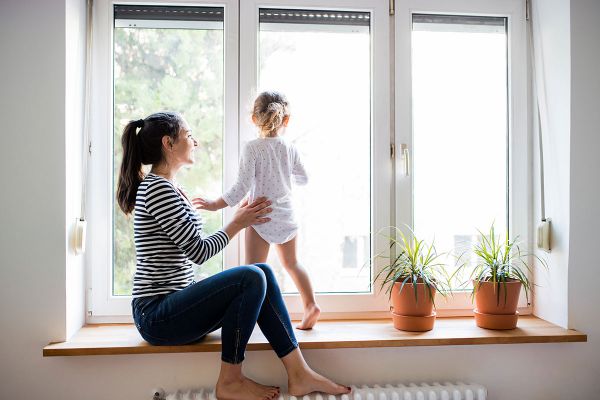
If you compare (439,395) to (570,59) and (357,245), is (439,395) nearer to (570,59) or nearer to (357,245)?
(357,245)

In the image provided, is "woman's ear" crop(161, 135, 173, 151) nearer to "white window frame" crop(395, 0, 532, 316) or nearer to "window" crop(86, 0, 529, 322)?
"window" crop(86, 0, 529, 322)

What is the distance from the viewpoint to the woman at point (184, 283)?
5.99ft

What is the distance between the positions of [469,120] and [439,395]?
3.92 ft

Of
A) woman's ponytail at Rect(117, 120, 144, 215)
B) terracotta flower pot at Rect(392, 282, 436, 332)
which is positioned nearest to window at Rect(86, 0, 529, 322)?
terracotta flower pot at Rect(392, 282, 436, 332)

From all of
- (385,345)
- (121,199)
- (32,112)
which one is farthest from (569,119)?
(32,112)

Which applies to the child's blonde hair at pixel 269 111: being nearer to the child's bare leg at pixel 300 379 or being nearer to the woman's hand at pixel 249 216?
the woman's hand at pixel 249 216

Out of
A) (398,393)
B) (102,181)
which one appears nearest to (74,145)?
(102,181)

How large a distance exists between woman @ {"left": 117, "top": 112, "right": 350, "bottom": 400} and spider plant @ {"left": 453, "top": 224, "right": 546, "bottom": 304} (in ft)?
2.48

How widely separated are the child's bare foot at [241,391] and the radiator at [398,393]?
0.06m

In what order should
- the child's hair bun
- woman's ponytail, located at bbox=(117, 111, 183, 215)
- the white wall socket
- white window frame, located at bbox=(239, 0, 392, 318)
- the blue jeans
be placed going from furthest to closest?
white window frame, located at bbox=(239, 0, 392, 318) < the white wall socket < the child's hair bun < woman's ponytail, located at bbox=(117, 111, 183, 215) < the blue jeans

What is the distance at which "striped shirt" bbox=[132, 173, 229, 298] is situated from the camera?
1829mm

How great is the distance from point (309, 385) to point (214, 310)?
43 cm

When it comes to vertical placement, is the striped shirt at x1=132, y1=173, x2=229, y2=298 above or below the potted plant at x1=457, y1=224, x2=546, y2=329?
above

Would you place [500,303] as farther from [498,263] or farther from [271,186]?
[271,186]
